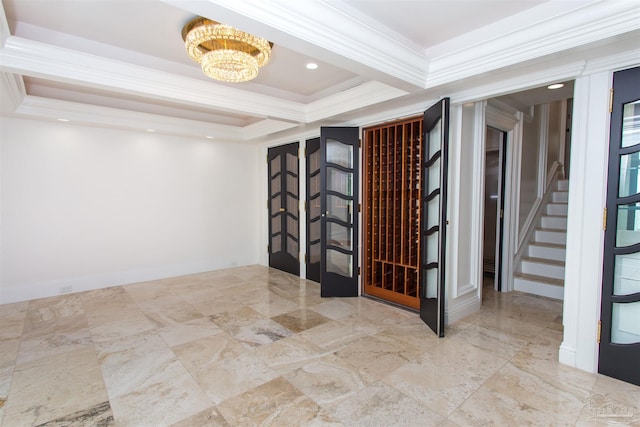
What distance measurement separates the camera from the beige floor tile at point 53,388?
207 centimetres

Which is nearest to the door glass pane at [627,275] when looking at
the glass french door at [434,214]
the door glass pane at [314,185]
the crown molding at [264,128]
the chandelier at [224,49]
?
the glass french door at [434,214]

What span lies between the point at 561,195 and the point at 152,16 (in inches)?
249

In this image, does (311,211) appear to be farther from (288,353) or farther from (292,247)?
(288,353)

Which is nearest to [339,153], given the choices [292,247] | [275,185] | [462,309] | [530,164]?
[275,185]

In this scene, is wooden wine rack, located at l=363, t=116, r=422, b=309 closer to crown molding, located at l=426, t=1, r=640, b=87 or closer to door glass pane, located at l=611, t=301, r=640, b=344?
crown molding, located at l=426, t=1, r=640, b=87

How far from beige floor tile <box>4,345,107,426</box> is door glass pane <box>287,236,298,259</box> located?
3.19m

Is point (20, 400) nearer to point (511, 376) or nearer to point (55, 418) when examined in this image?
point (55, 418)

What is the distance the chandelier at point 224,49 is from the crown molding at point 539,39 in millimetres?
1549

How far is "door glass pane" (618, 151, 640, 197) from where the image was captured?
7.40 ft

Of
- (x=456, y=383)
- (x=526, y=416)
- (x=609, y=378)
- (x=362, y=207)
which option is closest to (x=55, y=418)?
(x=456, y=383)

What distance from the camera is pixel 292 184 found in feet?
18.1

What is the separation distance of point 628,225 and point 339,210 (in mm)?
→ 2912

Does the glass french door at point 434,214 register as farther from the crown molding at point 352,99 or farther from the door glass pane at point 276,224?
the door glass pane at point 276,224

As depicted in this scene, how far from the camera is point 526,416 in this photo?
201cm
